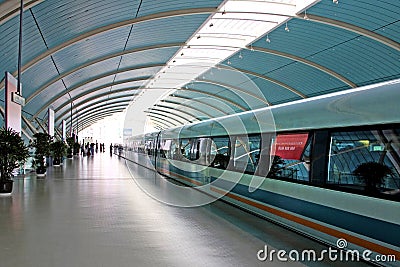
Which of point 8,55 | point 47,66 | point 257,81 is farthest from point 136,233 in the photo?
point 257,81

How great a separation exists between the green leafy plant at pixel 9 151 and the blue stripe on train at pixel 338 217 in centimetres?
780

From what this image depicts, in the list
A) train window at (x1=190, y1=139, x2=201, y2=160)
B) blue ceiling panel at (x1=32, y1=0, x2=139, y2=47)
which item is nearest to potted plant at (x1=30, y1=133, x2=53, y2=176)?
blue ceiling panel at (x1=32, y1=0, x2=139, y2=47)

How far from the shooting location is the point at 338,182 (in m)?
7.25

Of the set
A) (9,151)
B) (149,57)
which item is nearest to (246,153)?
(9,151)

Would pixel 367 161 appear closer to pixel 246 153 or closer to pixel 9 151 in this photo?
pixel 246 153

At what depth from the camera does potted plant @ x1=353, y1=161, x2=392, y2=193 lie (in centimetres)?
634

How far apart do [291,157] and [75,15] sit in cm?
1303

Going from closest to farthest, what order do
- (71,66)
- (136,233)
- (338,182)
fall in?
1. (338,182)
2. (136,233)
3. (71,66)

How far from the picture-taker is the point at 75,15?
18031 millimetres

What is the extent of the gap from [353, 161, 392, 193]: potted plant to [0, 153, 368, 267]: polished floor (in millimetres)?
1219

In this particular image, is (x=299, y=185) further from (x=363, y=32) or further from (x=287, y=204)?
(x=363, y=32)

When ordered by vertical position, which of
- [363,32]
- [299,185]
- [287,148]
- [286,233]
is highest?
[363,32]

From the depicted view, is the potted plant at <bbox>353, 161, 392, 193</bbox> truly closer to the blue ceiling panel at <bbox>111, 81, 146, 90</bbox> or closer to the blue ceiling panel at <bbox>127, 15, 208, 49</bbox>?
the blue ceiling panel at <bbox>127, 15, 208, 49</bbox>

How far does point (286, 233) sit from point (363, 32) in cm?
1569
